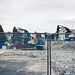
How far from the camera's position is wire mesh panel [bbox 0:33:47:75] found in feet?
13.4

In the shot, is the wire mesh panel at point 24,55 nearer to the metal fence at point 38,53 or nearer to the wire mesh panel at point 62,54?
the metal fence at point 38,53

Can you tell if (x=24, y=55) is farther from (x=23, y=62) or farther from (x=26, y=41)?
(x=26, y=41)

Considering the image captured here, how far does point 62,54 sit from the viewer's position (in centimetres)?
414

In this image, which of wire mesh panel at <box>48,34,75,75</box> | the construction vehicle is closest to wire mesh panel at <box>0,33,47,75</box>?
the construction vehicle

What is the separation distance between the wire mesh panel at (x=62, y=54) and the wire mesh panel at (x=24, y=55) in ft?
0.98

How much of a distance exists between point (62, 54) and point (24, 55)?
55.6 inches

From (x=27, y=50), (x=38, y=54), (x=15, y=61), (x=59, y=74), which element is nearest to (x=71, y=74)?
(x=59, y=74)

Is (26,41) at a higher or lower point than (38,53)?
higher

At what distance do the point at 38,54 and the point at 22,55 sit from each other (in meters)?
0.59

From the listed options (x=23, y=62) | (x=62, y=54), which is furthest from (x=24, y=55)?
(x=62, y=54)

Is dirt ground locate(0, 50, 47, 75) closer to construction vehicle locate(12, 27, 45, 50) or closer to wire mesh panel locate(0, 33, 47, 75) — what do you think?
wire mesh panel locate(0, 33, 47, 75)

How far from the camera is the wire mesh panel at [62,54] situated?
4.11m

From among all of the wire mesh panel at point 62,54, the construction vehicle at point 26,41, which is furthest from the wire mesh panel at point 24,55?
the wire mesh panel at point 62,54

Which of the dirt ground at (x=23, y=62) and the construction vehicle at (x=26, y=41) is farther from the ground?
the construction vehicle at (x=26, y=41)
